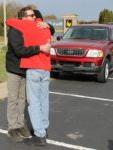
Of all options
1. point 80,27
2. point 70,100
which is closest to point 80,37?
point 80,27

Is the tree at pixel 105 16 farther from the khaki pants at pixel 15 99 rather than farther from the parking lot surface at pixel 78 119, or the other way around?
the khaki pants at pixel 15 99

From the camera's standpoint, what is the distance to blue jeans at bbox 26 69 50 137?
6227 millimetres

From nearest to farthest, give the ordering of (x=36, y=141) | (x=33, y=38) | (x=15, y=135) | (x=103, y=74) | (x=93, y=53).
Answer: (x=33, y=38) → (x=36, y=141) → (x=15, y=135) → (x=93, y=53) → (x=103, y=74)

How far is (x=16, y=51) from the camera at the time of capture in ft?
20.3

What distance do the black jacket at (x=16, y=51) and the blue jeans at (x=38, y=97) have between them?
238mm

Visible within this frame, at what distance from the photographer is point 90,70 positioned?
12.7m

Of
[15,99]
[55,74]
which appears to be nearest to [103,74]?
[55,74]

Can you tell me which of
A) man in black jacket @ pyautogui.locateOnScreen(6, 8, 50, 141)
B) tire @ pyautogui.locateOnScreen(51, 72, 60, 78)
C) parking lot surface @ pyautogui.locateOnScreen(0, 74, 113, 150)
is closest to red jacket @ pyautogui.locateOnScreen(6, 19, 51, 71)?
man in black jacket @ pyautogui.locateOnScreen(6, 8, 50, 141)

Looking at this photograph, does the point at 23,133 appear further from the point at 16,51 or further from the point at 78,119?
the point at 78,119

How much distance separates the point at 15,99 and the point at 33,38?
37.6 inches

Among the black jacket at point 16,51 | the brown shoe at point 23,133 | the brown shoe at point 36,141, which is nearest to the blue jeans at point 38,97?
the brown shoe at point 36,141

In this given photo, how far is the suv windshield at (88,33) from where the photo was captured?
1395 cm

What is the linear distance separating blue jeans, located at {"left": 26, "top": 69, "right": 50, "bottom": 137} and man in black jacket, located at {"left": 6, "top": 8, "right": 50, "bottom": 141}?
248 millimetres

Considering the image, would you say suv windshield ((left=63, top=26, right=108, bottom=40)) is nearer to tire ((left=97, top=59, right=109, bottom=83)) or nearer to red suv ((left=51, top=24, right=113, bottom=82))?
red suv ((left=51, top=24, right=113, bottom=82))
